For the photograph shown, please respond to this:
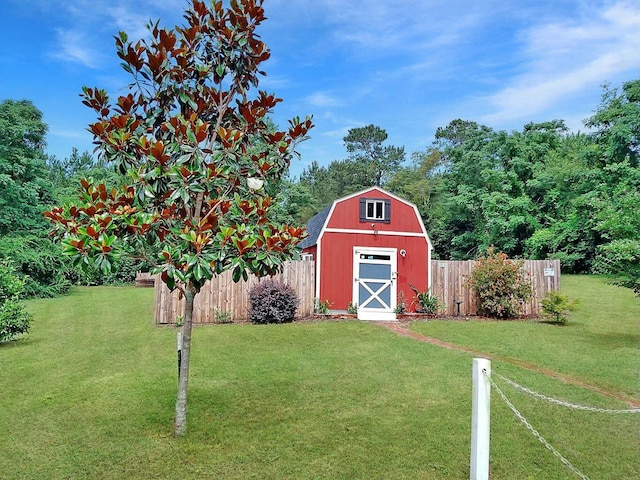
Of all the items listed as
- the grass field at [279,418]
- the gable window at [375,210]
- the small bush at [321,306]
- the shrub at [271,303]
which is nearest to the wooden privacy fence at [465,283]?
the gable window at [375,210]

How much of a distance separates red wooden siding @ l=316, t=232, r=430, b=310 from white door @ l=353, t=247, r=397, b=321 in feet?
0.57

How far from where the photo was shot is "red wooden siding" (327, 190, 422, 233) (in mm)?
14516

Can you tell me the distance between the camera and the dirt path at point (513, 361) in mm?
6379

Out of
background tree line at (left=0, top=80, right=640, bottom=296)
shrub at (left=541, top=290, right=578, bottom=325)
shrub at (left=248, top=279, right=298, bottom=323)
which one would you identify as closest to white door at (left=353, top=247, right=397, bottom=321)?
shrub at (left=248, top=279, right=298, bottom=323)

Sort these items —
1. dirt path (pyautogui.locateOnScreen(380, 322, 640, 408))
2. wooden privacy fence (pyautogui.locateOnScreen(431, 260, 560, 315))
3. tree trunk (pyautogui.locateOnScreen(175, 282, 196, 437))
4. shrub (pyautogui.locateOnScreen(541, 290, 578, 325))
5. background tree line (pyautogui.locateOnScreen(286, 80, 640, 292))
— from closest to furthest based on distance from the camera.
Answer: tree trunk (pyautogui.locateOnScreen(175, 282, 196, 437))
dirt path (pyautogui.locateOnScreen(380, 322, 640, 408))
shrub (pyautogui.locateOnScreen(541, 290, 578, 325))
wooden privacy fence (pyautogui.locateOnScreen(431, 260, 560, 315))
background tree line (pyautogui.locateOnScreen(286, 80, 640, 292))

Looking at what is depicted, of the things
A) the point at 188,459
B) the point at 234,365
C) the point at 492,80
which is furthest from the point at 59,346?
the point at 492,80

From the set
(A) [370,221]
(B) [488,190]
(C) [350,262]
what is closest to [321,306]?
(C) [350,262]

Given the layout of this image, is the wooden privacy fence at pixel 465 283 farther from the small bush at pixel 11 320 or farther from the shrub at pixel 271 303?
the small bush at pixel 11 320

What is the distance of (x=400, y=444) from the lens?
4617 millimetres

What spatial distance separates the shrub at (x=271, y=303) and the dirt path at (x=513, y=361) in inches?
105

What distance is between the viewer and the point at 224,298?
12695mm

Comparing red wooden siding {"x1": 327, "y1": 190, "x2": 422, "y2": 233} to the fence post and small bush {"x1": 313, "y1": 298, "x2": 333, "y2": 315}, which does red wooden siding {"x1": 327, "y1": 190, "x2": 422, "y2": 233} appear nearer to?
small bush {"x1": 313, "y1": 298, "x2": 333, "y2": 315}

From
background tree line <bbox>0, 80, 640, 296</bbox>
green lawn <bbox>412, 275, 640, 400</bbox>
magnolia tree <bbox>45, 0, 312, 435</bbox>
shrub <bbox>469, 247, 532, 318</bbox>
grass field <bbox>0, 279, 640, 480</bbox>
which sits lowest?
grass field <bbox>0, 279, 640, 480</bbox>

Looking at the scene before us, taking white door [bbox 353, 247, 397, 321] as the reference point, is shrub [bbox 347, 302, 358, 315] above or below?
below
